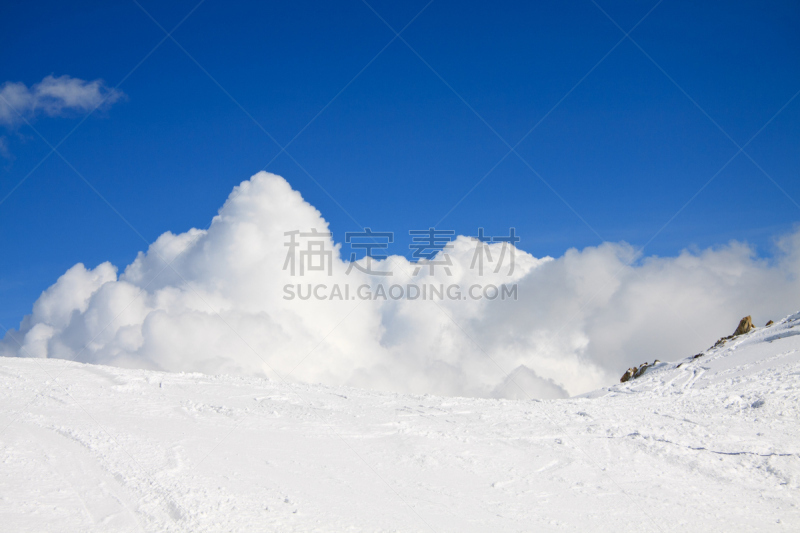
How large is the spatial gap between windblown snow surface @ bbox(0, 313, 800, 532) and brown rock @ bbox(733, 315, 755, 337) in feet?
41.0

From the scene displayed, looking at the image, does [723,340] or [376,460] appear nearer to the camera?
[376,460]

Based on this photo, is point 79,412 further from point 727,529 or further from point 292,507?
point 727,529

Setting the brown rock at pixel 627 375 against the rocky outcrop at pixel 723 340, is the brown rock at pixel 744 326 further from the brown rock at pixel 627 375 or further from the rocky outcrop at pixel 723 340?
the brown rock at pixel 627 375

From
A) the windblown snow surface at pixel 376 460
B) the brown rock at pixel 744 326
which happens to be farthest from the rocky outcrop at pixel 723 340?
the windblown snow surface at pixel 376 460

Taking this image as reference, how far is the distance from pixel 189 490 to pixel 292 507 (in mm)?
1540

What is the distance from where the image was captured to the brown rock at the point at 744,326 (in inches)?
944

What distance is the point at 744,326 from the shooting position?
24.2 m

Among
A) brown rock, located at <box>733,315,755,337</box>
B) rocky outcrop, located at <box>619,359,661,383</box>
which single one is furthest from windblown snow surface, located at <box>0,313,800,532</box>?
brown rock, located at <box>733,315,755,337</box>

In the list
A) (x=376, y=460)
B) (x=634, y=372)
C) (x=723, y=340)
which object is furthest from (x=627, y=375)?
(x=376, y=460)

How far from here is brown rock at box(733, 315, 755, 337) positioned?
78.6ft

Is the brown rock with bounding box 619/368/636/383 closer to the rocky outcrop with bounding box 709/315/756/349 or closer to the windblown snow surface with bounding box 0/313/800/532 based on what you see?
the rocky outcrop with bounding box 709/315/756/349

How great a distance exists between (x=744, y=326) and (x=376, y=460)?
76.0 feet

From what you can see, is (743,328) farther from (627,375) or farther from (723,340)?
(627,375)

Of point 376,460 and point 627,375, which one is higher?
point 627,375
